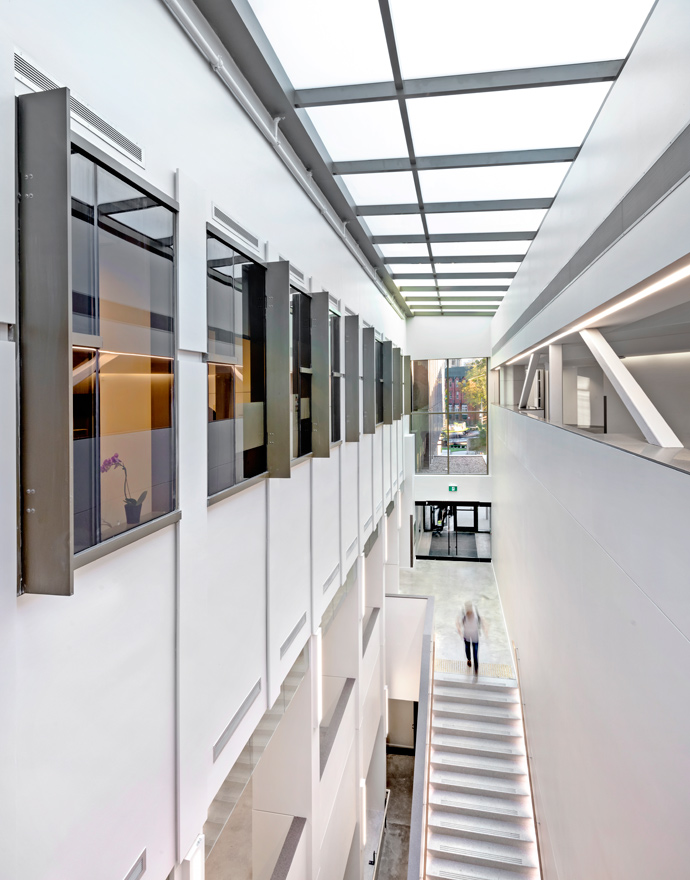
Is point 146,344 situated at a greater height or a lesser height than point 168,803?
greater

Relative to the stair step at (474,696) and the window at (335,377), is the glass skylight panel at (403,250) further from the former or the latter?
the stair step at (474,696)

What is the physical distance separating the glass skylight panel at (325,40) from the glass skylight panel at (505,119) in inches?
24.2

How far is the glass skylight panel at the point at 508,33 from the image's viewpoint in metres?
3.05

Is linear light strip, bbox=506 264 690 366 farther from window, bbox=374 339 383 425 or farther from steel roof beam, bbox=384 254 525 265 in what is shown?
window, bbox=374 339 383 425

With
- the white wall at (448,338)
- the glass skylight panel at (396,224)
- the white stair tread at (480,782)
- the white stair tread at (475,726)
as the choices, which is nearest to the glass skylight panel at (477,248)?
the glass skylight panel at (396,224)

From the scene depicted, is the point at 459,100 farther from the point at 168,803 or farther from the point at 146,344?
the point at 168,803

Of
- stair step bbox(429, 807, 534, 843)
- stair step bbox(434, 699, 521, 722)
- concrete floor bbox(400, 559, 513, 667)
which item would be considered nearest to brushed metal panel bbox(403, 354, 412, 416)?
concrete floor bbox(400, 559, 513, 667)

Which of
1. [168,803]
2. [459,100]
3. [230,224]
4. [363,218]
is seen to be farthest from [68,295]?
[363,218]

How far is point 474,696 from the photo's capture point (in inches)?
396

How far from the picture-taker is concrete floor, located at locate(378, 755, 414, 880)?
923cm

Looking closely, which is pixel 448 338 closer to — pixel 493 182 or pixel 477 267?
pixel 477 267

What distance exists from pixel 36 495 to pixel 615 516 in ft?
10.8

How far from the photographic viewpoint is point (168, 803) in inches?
98.6

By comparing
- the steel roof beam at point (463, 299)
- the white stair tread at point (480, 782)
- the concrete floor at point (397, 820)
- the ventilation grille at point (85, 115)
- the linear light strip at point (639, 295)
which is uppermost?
the steel roof beam at point (463, 299)
